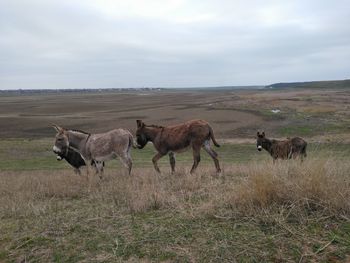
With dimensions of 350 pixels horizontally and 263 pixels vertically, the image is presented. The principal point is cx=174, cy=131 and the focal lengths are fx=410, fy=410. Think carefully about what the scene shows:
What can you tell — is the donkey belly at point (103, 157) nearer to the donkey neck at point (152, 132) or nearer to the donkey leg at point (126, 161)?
the donkey leg at point (126, 161)

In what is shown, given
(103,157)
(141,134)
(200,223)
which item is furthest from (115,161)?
(200,223)

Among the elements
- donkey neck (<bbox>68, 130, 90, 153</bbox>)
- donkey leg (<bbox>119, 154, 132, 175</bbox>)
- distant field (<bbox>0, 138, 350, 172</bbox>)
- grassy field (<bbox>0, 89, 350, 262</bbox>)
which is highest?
donkey neck (<bbox>68, 130, 90, 153</bbox>)

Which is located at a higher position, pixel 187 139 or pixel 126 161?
pixel 187 139

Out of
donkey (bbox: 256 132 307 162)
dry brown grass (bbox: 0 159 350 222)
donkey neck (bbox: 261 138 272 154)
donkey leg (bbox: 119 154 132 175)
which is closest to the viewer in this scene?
dry brown grass (bbox: 0 159 350 222)

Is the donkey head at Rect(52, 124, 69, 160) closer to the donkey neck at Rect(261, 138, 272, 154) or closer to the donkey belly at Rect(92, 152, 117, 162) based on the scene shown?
the donkey belly at Rect(92, 152, 117, 162)

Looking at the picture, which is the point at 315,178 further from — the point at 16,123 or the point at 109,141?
the point at 16,123

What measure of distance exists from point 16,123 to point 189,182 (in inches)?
1861

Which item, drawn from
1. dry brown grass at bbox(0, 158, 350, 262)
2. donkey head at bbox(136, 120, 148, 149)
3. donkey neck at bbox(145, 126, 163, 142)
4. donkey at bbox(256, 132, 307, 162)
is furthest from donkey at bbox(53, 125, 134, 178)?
donkey at bbox(256, 132, 307, 162)

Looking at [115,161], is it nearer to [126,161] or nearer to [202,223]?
[126,161]

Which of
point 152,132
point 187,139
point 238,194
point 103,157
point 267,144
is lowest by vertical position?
point 267,144

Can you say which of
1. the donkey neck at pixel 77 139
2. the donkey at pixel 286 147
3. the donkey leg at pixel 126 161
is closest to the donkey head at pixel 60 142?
the donkey neck at pixel 77 139

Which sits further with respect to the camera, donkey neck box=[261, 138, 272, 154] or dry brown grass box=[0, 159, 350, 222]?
donkey neck box=[261, 138, 272, 154]

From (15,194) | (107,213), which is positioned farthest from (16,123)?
(107,213)

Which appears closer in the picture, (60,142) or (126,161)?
(126,161)
